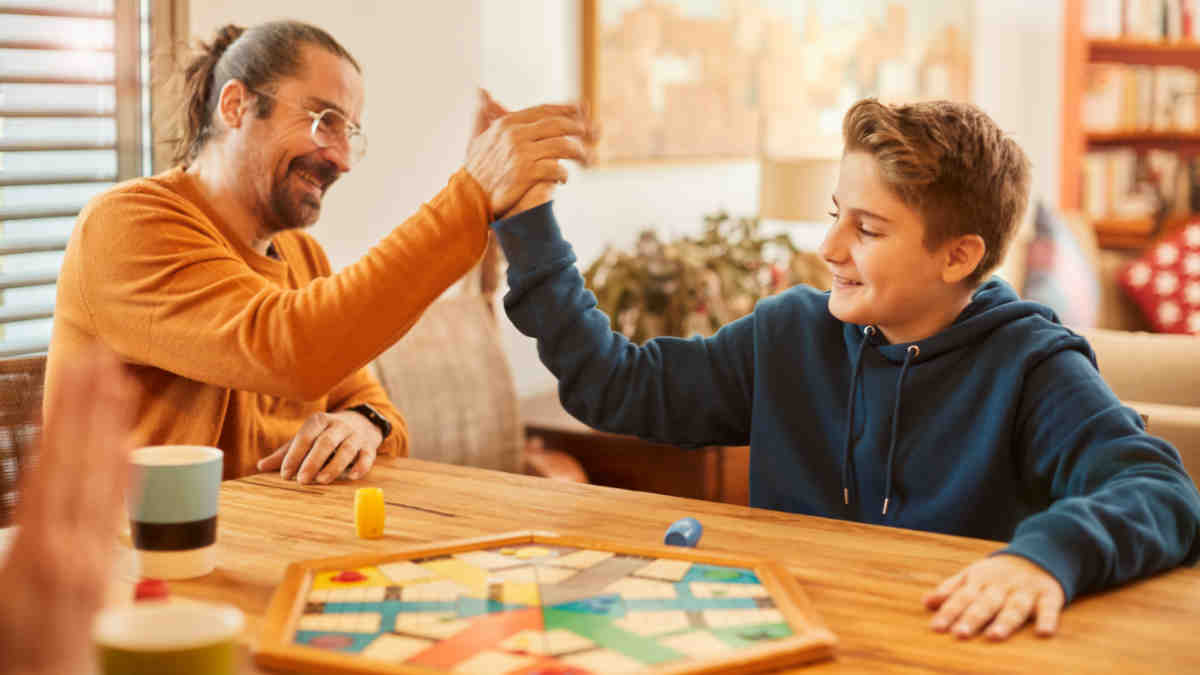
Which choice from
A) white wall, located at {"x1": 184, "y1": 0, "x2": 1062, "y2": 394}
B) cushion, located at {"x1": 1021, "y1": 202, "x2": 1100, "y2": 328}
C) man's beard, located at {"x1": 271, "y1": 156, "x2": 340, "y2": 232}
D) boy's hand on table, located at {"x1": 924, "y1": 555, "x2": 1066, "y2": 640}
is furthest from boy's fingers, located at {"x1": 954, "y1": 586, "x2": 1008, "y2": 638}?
cushion, located at {"x1": 1021, "y1": 202, "x2": 1100, "y2": 328}

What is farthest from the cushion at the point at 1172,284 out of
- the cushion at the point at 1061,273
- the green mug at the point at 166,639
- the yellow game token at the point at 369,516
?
the green mug at the point at 166,639

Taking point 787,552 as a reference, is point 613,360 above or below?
above

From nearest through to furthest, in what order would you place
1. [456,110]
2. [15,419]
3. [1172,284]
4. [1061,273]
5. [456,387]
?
1. [15,419]
2. [456,387]
3. [456,110]
4. [1172,284]
5. [1061,273]

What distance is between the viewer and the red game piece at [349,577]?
116 cm

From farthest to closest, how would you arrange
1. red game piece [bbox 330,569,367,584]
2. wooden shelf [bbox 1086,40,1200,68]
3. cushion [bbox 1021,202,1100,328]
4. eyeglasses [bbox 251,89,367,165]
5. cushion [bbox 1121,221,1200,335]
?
wooden shelf [bbox 1086,40,1200,68], cushion [bbox 1021,202,1100,328], cushion [bbox 1121,221,1200,335], eyeglasses [bbox 251,89,367,165], red game piece [bbox 330,569,367,584]

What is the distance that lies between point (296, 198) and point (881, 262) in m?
0.91

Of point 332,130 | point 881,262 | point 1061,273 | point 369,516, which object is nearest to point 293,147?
point 332,130

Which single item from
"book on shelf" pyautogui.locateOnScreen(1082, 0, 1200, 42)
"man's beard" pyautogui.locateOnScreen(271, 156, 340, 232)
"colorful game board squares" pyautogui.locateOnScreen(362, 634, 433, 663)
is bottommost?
"colorful game board squares" pyautogui.locateOnScreen(362, 634, 433, 663)

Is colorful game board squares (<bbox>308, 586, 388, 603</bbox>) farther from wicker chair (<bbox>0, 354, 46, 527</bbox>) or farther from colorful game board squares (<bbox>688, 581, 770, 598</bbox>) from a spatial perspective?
wicker chair (<bbox>0, 354, 46, 527</bbox>)

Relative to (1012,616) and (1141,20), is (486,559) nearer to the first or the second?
(1012,616)

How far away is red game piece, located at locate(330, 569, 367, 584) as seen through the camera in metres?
1.16

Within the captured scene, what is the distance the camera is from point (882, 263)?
1.61 m

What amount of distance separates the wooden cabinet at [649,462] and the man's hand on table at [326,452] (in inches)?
61.0

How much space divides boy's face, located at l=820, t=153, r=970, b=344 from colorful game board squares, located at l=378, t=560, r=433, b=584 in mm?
705
